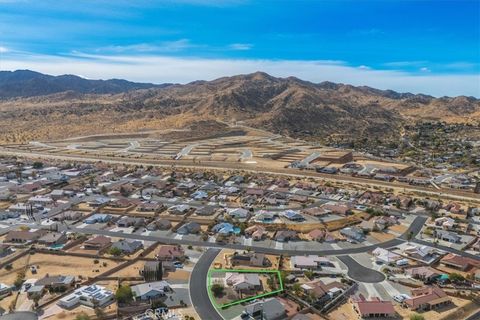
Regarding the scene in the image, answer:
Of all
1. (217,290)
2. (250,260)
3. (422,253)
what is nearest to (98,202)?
(250,260)

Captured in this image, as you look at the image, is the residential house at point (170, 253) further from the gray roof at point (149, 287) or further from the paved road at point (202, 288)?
the gray roof at point (149, 287)

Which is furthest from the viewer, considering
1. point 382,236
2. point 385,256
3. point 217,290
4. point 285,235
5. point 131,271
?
point 382,236

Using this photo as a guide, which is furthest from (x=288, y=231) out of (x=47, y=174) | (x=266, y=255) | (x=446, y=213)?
(x=47, y=174)

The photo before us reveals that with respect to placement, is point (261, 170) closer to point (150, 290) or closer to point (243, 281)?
point (243, 281)

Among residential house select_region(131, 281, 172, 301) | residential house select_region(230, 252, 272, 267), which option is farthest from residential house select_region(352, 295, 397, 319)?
residential house select_region(131, 281, 172, 301)

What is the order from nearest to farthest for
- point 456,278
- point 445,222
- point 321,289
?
point 321,289, point 456,278, point 445,222

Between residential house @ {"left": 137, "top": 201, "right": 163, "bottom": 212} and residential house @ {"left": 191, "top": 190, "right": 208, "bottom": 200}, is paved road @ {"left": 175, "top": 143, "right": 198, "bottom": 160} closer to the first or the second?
residential house @ {"left": 191, "top": 190, "right": 208, "bottom": 200}
